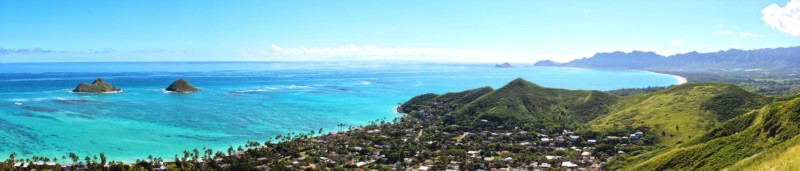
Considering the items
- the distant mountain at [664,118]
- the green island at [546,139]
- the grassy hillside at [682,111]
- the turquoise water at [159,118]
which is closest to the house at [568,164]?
the green island at [546,139]

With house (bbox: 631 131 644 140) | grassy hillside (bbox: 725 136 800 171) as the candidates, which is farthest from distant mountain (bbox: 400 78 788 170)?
house (bbox: 631 131 644 140)

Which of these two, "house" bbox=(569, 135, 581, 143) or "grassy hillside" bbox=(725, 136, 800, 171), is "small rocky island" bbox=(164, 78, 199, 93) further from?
"grassy hillside" bbox=(725, 136, 800, 171)

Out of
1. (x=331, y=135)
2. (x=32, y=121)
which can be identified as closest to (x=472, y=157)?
(x=331, y=135)

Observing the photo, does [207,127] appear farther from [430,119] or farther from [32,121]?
[430,119]

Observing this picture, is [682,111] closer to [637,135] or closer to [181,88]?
[637,135]

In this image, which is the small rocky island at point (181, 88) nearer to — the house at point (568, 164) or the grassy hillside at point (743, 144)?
the house at point (568, 164)

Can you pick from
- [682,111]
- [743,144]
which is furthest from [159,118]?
[743,144]
